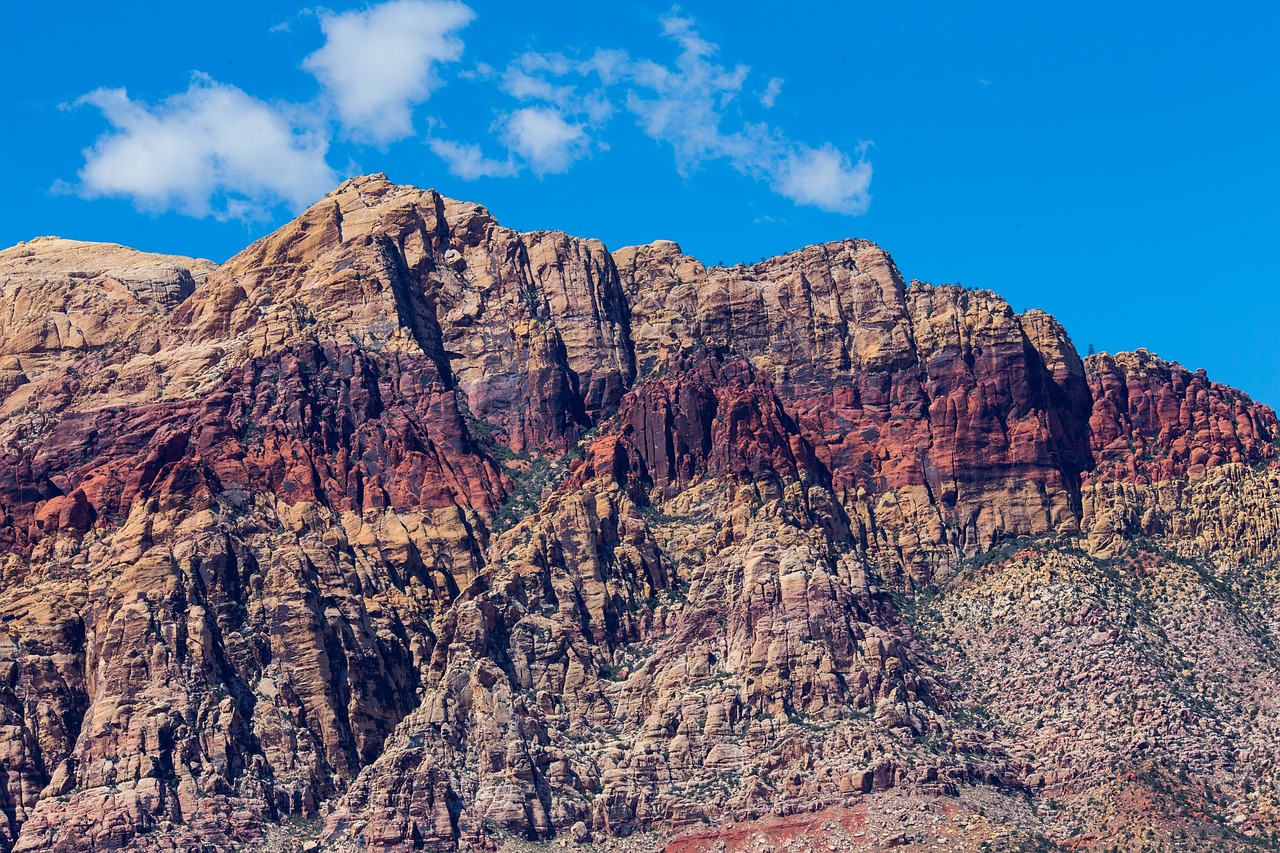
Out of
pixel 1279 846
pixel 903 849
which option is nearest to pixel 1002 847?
pixel 903 849

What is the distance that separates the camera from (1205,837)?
656 ft

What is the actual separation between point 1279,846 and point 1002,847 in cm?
2062

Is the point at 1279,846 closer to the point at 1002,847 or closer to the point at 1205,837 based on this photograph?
the point at 1205,837

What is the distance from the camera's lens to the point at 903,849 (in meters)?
200

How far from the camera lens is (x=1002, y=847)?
199 meters

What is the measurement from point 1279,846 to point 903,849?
27946 mm

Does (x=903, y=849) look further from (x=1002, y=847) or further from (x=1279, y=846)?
(x=1279, y=846)

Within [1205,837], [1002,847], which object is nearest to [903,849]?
[1002,847]

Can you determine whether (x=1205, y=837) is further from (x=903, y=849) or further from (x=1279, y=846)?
(x=903, y=849)

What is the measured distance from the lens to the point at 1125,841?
200 m

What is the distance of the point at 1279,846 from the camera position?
198625 mm

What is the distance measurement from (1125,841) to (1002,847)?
933cm

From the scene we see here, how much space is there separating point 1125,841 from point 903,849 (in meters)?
16.6
